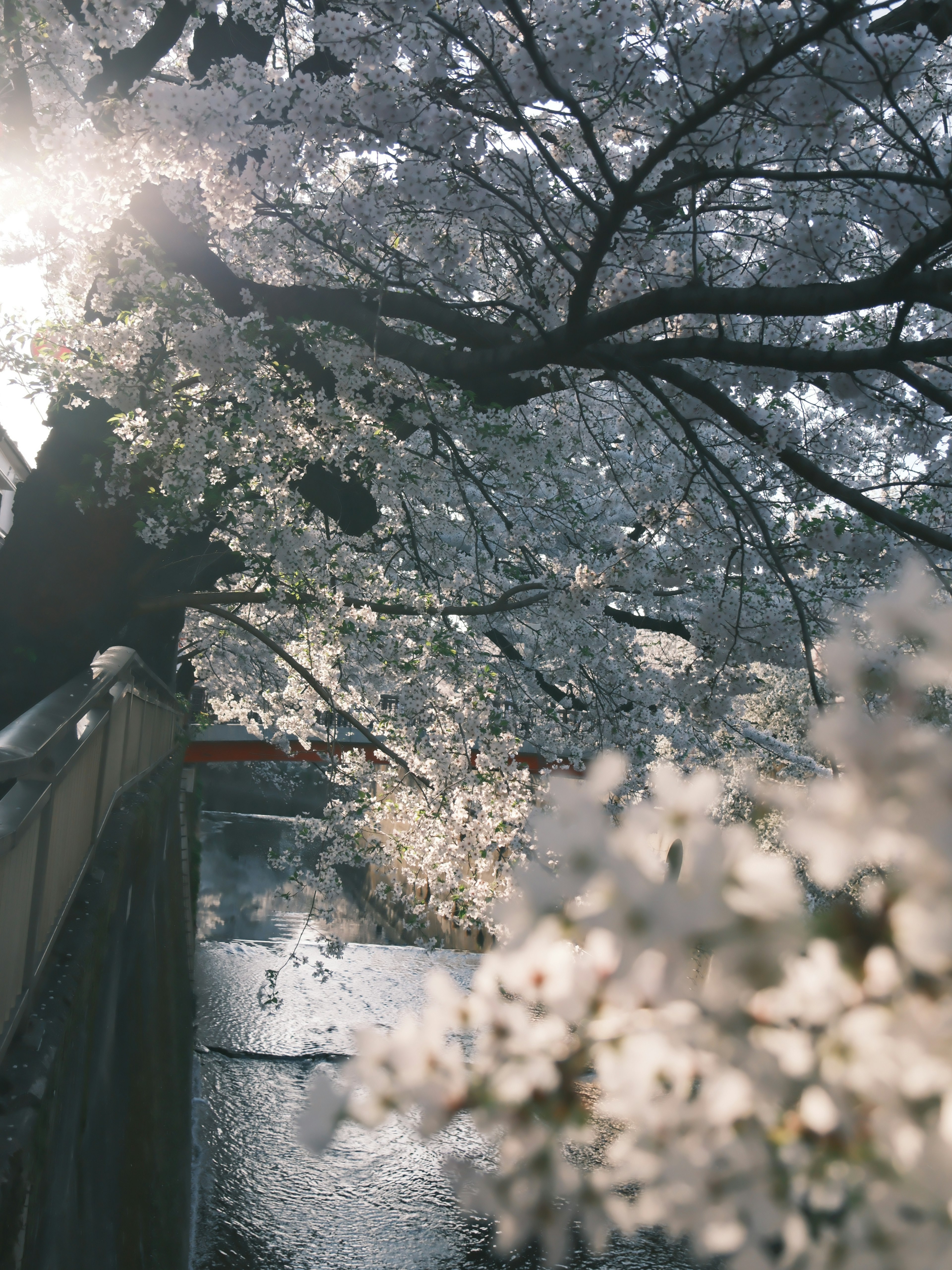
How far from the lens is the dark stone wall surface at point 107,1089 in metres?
2.81

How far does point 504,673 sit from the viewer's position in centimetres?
1028

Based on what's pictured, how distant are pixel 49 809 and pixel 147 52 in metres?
5.29

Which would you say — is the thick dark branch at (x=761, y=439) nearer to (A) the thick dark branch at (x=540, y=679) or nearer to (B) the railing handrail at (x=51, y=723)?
(B) the railing handrail at (x=51, y=723)

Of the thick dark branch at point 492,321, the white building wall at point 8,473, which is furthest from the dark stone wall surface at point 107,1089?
the white building wall at point 8,473

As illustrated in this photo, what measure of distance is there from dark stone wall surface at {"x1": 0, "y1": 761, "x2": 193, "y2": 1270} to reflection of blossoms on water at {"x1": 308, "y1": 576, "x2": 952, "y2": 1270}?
2.31 m

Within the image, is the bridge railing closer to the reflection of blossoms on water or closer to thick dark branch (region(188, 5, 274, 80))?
the reflection of blossoms on water

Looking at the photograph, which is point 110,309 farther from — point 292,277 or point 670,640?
point 670,640

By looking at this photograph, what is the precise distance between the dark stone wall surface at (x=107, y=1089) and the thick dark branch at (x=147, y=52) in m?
5.06

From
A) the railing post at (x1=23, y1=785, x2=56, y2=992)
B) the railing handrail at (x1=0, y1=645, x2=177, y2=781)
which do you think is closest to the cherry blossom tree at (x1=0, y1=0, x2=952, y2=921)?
the railing handrail at (x1=0, y1=645, x2=177, y2=781)

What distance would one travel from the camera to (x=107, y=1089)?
15.3 ft

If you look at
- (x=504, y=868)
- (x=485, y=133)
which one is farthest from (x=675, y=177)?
(x=504, y=868)

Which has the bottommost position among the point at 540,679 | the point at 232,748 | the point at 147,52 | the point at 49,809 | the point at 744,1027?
the point at 744,1027

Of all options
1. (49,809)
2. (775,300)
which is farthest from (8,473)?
(775,300)

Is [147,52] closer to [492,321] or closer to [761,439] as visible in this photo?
[492,321]
